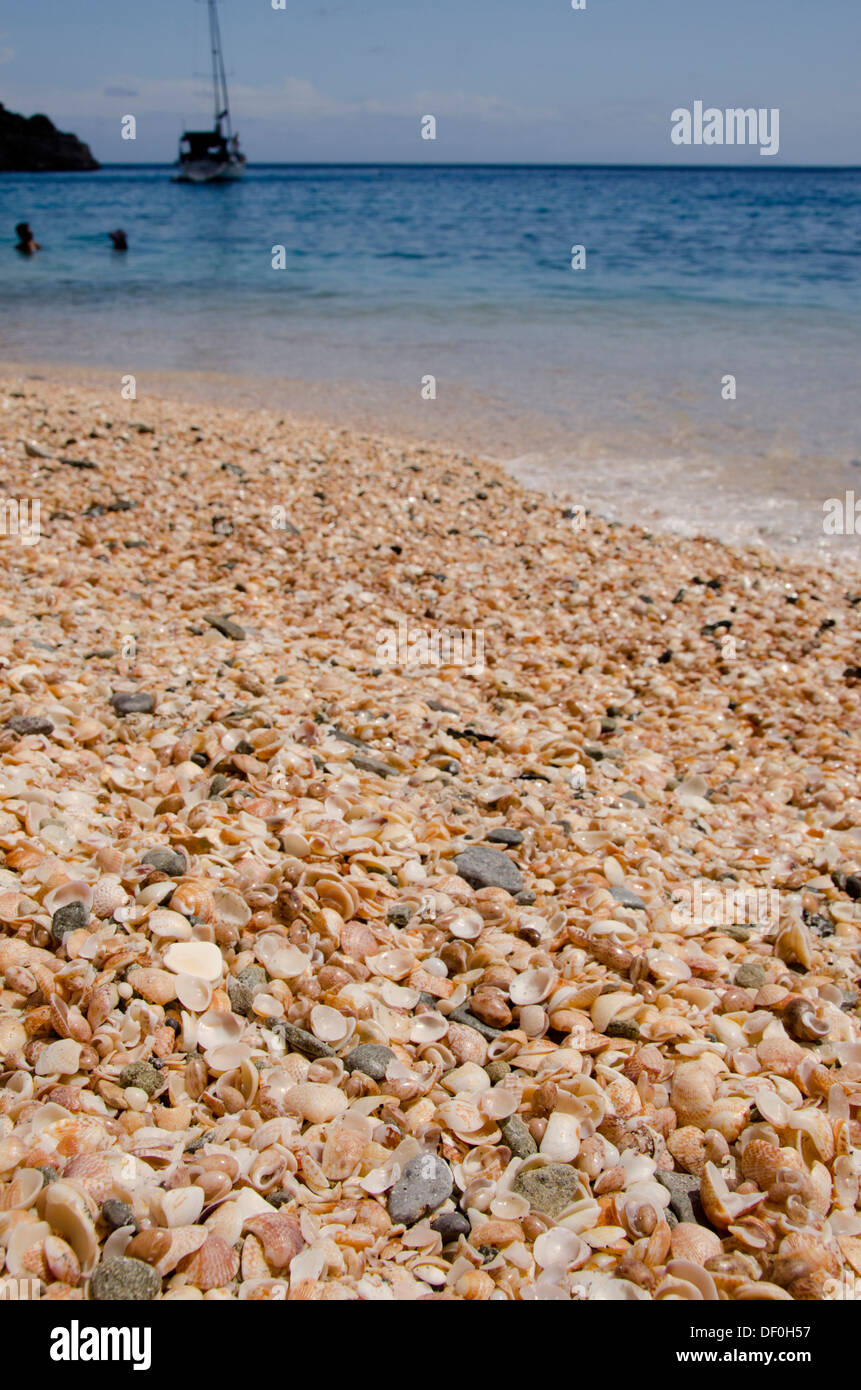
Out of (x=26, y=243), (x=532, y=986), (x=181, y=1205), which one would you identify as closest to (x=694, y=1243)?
(x=532, y=986)

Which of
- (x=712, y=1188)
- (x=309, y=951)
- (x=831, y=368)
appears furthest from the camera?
(x=831, y=368)

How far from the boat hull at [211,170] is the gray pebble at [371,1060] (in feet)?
318

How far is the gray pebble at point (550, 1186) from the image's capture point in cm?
210

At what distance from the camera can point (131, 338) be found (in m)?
16.6

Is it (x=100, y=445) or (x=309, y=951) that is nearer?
(x=309, y=951)

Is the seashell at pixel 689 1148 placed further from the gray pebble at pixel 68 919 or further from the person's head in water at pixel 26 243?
the person's head in water at pixel 26 243

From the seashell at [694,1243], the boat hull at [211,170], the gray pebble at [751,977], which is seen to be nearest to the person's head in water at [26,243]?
the gray pebble at [751,977]

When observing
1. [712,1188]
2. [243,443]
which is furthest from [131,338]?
[712,1188]

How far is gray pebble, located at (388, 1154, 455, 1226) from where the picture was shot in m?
2.05

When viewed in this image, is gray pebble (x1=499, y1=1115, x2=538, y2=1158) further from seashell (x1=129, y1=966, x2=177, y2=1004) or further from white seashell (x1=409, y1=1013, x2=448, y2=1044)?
seashell (x1=129, y1=966, x2=177, y2=1004)

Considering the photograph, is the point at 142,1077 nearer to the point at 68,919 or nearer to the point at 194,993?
the point at 194,993

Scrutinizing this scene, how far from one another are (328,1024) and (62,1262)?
85 centimetres
